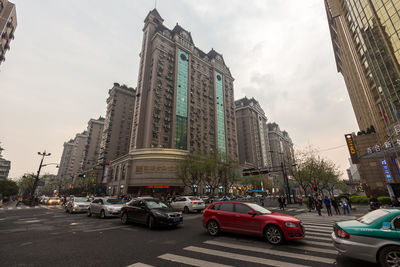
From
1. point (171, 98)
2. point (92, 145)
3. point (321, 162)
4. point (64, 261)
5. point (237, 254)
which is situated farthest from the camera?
point (92, 145)

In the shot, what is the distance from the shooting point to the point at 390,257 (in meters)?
4.26

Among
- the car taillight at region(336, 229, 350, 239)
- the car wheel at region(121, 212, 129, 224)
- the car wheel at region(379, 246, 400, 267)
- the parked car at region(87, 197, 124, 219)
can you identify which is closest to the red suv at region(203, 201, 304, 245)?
the car taillight at region(336, 229, 350, 239)

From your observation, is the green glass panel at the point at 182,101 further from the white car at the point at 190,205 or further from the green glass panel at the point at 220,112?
the white car at the point at 190,205

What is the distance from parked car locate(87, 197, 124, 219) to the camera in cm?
1449

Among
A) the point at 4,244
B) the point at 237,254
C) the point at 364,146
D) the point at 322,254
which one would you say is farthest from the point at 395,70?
the point at 4,244

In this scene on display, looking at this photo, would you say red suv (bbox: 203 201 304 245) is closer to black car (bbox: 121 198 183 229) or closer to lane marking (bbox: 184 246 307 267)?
lane marking (bbox: 184 246 307 267)

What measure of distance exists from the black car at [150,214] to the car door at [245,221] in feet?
13.2

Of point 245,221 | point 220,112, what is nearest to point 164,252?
point 245,221

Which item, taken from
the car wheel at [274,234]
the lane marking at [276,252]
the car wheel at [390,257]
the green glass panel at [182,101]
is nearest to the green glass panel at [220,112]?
the green glass panel at [182,101]

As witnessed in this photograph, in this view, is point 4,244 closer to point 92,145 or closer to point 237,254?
point 237,254

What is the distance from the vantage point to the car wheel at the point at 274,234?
22.0ft

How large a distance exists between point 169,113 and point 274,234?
55.3 meters

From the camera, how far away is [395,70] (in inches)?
1171

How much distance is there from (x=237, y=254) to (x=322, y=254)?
2.79 m
